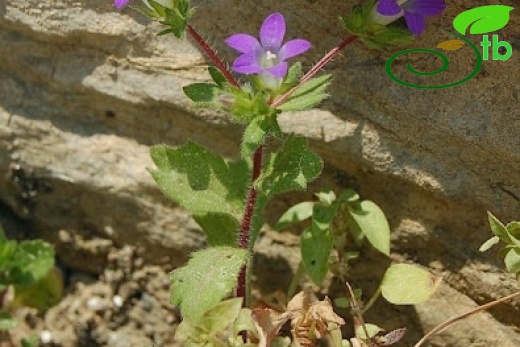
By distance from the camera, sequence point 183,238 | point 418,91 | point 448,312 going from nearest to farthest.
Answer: point 418,91
point 448,312
point 183,238

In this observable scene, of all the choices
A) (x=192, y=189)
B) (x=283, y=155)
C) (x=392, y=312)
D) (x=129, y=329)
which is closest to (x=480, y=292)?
(x=392, y=312)

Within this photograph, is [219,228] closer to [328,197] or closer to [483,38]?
[328,197]

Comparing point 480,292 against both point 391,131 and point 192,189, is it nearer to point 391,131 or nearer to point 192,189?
point 391,131

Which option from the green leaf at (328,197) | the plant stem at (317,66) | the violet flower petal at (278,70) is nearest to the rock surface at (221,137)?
the green leaf at (328,197)

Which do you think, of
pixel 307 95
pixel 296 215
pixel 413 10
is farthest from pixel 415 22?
pixel 296 215

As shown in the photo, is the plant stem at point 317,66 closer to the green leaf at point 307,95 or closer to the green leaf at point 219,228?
the green leaf at point 307,95
